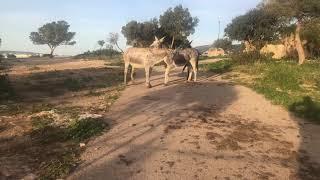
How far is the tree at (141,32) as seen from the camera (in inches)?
2247

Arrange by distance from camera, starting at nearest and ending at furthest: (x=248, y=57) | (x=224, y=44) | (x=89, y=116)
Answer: (x=89, y=116), (x=248, y=57), (x=224, y=44)

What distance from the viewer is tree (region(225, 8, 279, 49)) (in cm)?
4662

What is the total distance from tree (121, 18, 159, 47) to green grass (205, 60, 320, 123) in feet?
90.1

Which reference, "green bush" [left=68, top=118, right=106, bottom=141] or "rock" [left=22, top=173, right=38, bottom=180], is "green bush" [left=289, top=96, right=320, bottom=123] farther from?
"rock" [left=22, top=173, right=38, bottom=180]

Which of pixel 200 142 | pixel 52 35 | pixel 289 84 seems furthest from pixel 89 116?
pixel 52 35

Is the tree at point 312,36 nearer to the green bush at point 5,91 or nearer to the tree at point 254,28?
the tree at point 254,28

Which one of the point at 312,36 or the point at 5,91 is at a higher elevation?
the point at 312,36

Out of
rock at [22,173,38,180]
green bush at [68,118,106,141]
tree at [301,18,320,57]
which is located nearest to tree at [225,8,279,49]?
tree at [301,18,320,57]

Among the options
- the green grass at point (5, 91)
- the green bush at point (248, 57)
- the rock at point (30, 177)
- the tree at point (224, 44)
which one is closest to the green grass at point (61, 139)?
the rock at point (30, 177)

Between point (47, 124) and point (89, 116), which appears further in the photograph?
point (89, 116)

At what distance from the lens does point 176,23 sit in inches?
2235

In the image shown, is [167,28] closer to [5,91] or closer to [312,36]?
[312,36]

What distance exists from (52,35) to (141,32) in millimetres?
55561

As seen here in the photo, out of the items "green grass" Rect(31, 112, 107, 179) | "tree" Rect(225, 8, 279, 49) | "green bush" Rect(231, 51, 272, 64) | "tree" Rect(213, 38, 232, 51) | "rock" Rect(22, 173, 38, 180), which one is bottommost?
"rock" Rect(22, 173, 38, 180)
